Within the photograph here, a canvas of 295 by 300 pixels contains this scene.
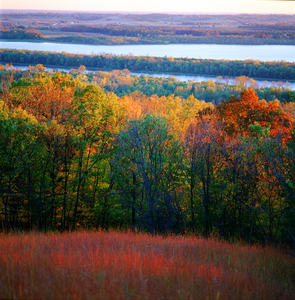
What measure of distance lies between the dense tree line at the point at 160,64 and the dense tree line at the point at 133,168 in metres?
95.0

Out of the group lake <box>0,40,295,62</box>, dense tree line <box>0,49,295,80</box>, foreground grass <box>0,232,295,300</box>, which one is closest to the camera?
foreground grass <box>0,232,295,300</box>

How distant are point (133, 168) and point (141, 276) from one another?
37.9 feet

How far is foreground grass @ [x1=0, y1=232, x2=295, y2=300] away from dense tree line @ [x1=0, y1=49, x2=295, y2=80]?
360 ft

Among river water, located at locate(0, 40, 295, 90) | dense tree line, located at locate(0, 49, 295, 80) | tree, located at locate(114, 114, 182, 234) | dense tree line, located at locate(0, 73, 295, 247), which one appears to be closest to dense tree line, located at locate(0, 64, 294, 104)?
river water, located at locate(0, 40, 295, 90)

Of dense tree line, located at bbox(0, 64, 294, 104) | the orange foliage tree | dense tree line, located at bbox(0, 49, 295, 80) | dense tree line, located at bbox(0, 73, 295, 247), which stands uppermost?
dense tree line, located at bbox(0, 49, 295, 80)

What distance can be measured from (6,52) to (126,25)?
7193cm

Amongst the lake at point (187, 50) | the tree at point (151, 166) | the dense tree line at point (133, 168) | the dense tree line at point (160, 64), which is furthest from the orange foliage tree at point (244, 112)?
the dense tree line at point (160, 64)

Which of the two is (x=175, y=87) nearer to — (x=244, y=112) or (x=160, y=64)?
(x=160, y=64)

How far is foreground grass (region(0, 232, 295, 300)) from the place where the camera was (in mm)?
5555

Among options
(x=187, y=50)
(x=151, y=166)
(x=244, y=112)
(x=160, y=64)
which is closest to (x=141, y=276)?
(x=151, y=166)

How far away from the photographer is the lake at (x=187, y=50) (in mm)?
90300

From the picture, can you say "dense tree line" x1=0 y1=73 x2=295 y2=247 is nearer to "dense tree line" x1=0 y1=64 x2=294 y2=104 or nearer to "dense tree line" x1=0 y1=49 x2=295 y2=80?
"dense tree line" x1=0 y1=64 x2=294 y2=104

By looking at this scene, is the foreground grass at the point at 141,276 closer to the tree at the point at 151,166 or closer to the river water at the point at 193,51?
Result: the tree at the point at 151,166

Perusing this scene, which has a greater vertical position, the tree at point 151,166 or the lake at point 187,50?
the lake at point 187,50
